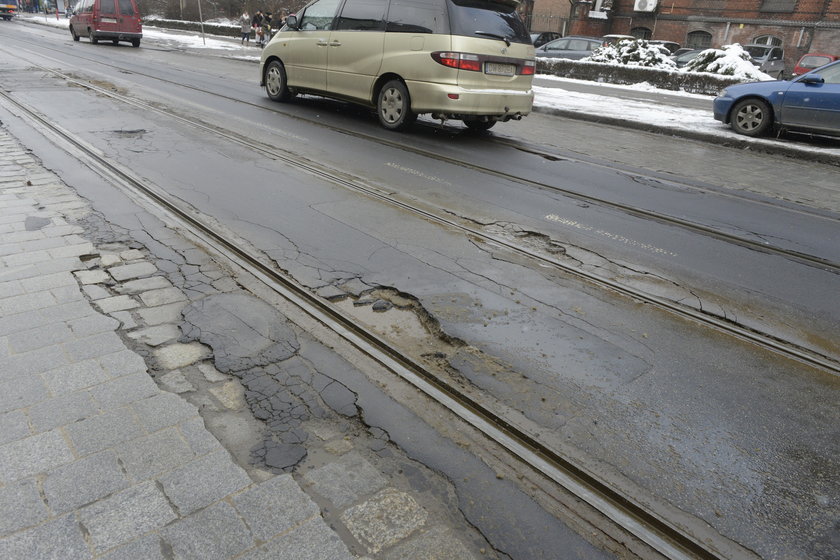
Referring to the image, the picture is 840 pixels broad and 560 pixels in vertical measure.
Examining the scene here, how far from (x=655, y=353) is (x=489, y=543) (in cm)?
199

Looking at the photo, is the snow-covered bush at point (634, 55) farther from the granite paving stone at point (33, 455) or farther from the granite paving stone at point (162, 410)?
the granite paving stone at point (33, 455)

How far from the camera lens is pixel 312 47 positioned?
1155cm

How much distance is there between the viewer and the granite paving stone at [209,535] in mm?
2186

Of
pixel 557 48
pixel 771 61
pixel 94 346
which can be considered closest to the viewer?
pixel 94 346

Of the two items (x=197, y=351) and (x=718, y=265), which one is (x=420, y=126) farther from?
(x=197, y=351)

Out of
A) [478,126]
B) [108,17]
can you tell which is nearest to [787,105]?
[478,126]

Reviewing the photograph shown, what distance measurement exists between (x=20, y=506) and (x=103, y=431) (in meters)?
0.47

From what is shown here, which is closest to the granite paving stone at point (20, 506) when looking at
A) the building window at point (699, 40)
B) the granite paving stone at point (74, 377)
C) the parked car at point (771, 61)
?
the granite paving stone at point (74, 377)

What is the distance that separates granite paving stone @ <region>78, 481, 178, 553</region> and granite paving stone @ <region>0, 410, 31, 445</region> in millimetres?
639

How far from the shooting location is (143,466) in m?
2.56

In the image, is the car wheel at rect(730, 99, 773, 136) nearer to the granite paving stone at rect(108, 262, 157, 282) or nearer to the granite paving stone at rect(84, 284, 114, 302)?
the granite paving stone at rect(108, 262, 157, 282)

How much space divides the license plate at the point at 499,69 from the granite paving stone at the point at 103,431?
8183 mm

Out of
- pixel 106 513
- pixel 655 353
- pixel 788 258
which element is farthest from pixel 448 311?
pixel 788 258

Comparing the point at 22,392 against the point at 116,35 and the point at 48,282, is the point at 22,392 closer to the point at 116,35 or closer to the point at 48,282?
the point at 48,282
